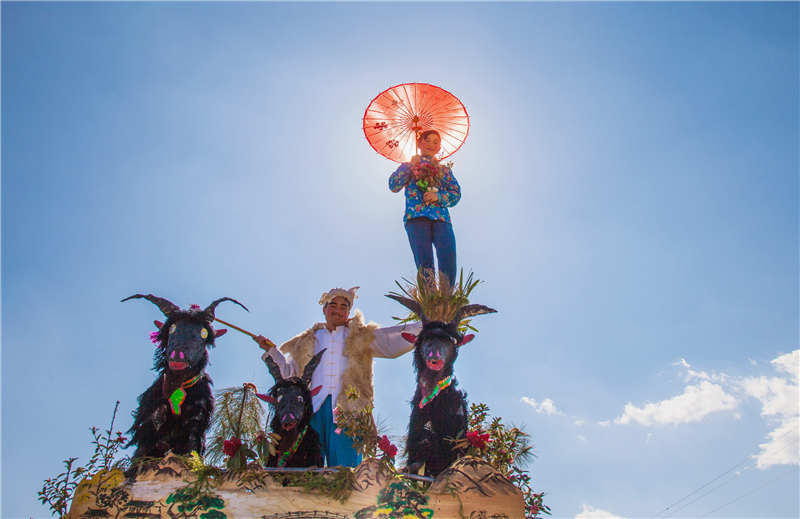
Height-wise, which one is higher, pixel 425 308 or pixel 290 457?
pixel 425 308

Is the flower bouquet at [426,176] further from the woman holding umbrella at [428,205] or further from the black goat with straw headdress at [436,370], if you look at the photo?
the black goat with straw headdress at [436,370]

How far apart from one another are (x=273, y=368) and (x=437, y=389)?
1.82 meters

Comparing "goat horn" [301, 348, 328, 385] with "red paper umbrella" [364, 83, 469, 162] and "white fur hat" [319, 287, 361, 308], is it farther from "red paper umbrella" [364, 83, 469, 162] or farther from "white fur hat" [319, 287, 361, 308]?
"red paper umbrella" [364, 83, 469, 162]

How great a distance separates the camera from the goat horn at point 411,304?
6088 millimetres

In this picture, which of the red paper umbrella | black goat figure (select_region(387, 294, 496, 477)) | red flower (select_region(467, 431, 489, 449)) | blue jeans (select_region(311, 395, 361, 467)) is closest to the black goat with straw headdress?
black goat figure (select_region(387, 294, 496, 477))

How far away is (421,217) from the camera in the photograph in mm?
7555

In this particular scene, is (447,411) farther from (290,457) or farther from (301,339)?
(301,339)

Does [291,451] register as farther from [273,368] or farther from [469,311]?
[469,311]

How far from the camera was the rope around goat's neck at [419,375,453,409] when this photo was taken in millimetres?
5518

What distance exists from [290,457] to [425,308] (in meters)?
1.85

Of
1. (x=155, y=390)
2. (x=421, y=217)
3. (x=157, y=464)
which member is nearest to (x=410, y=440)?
(x=157, y=464)

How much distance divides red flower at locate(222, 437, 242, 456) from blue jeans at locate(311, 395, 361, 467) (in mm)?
1181

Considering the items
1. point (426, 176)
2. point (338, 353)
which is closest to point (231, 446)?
point (338, 353)

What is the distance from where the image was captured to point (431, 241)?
7.57 metres
